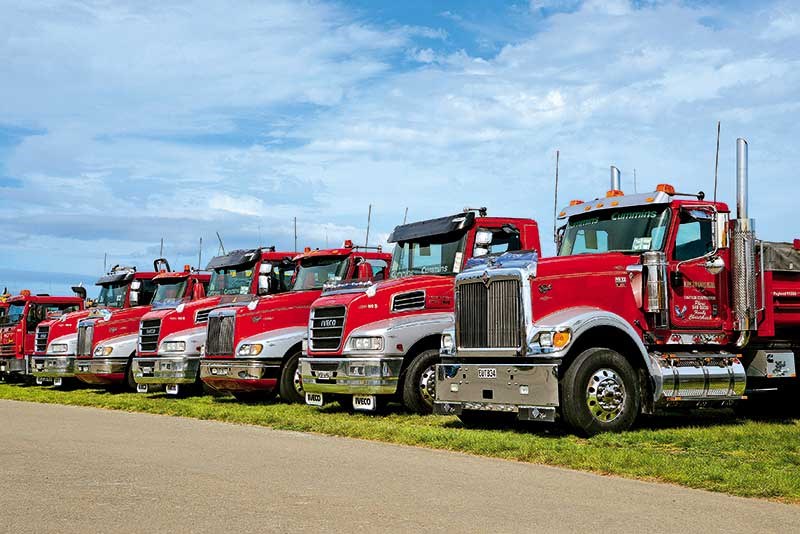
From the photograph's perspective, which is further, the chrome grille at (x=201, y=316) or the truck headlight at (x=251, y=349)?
the chrome grille at (x=201, y=316)

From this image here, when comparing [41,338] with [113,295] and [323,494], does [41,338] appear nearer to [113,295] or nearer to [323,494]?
[113,295]

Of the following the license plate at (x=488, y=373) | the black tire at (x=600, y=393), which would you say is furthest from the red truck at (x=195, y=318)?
the black tire at (x=600, y=393)

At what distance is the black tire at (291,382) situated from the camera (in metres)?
19.0

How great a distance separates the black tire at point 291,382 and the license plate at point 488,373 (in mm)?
6643

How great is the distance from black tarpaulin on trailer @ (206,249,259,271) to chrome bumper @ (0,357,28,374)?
1123cm

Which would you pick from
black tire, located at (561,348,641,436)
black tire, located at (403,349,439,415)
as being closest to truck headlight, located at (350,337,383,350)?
black tire, located at (403,349,439,415)

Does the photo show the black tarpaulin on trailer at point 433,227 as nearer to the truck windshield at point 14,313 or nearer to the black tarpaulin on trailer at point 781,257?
the black tarpaulin on trailer at point 781,257

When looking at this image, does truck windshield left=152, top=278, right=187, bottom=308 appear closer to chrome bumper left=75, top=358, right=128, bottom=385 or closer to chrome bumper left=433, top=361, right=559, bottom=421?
chrome bumper left=75, top=358, right=128, bottom=385

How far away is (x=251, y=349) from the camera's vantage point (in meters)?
19.2

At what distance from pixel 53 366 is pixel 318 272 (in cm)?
1124

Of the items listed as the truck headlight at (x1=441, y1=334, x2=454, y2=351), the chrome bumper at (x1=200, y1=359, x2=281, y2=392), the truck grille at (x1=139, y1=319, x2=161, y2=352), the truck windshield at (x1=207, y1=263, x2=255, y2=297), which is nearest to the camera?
the truck headlight at (x1=441, y1=334, x2=454, y2=351)

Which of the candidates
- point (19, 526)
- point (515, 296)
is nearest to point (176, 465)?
point (19, 526)

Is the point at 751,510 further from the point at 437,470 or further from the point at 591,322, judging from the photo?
the point at 591,322

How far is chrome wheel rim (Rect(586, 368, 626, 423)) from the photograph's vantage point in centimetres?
1251
